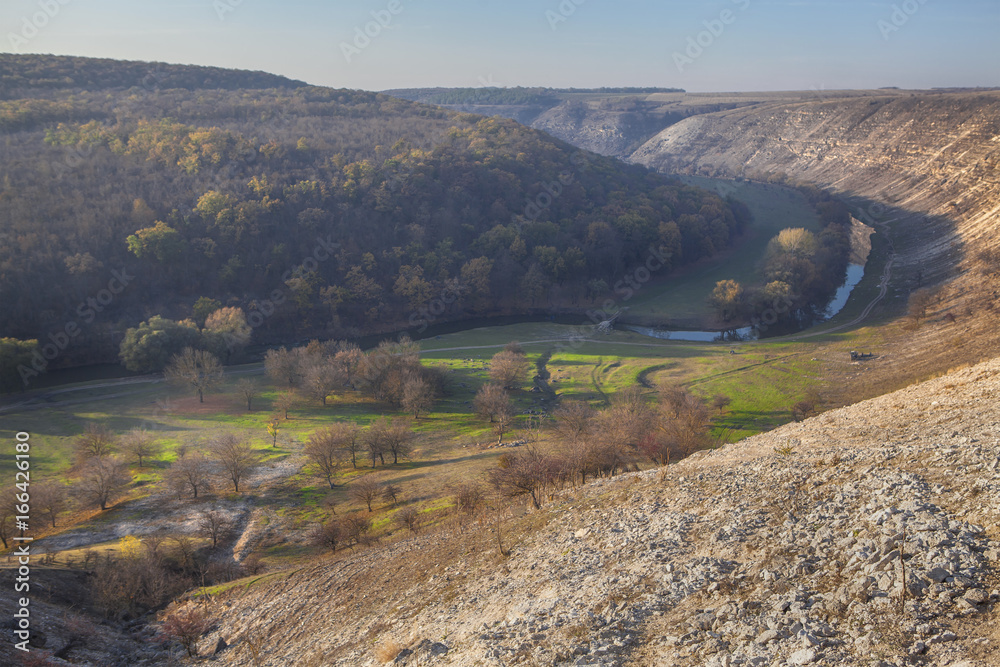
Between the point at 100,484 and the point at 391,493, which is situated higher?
the point at 100,484

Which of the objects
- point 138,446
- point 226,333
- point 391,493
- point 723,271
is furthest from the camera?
point 723,271

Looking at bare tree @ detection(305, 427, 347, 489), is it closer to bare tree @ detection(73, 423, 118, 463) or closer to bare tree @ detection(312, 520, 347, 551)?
bare tree @ detection(312, 520, 347, 551)

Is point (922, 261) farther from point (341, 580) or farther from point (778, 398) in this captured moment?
point (341, 580)

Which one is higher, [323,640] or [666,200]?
[666,200]

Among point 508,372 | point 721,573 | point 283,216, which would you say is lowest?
point 508,372

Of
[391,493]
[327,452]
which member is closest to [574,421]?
[391,493]

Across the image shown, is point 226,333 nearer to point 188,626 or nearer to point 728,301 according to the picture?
point 188,626

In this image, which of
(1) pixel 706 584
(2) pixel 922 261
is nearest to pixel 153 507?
(1) pixel 706 584

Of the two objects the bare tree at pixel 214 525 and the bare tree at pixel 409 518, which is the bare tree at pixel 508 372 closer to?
the bare tree at pixel 409 518
